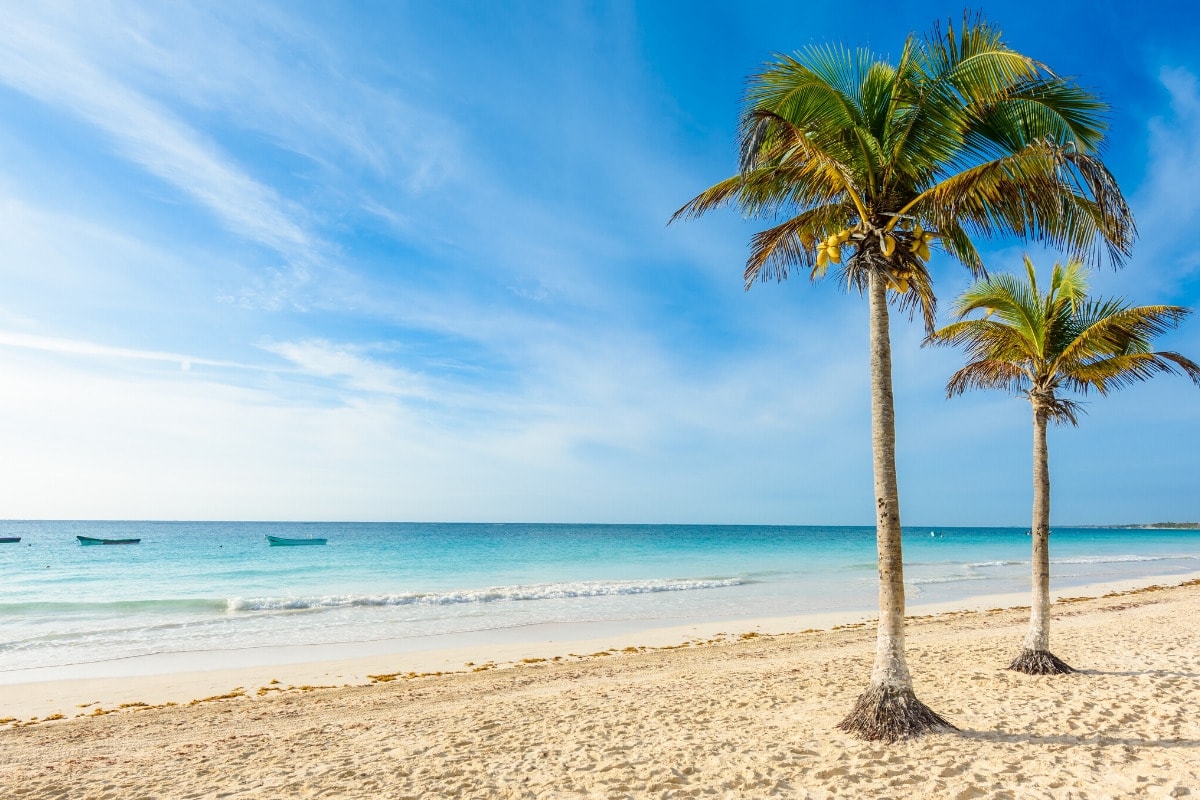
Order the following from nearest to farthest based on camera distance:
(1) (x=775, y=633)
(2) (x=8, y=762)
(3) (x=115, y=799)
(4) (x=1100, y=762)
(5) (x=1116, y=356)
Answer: (4) (x=1100, y=762)
(3) (x=115, y=799)
(2) (x=8, y=762)
(5) (x=1116, y=356)
(1) (x=775, y=633)

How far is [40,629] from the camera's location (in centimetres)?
1609

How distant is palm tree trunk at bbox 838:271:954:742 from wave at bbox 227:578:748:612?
1699 centimetres

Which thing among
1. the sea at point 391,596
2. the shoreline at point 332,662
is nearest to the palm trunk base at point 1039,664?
the shoreline at point 332,662

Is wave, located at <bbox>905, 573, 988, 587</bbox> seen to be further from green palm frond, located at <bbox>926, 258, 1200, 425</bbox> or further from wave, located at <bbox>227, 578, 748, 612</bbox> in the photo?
green palm frond, located at <bbox>926, 258, 1200, 425</bbox>

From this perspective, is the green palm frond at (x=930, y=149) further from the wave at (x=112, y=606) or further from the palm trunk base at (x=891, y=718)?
the wave at (x=112, y=606)

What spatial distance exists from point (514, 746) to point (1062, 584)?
1118 inches

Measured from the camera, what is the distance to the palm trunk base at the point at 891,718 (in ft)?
18.3

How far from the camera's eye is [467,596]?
21719mm

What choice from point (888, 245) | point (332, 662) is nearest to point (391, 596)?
point (332, 662)

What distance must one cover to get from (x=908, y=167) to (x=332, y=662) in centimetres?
1238

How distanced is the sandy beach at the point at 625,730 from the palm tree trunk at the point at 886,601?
0.79 ft

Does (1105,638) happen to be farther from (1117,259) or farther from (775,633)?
(1117,259)

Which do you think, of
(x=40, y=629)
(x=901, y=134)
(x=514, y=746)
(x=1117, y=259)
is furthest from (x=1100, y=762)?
(x=40, y=629)

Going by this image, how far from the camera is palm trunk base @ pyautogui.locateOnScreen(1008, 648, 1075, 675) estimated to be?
813 cm
